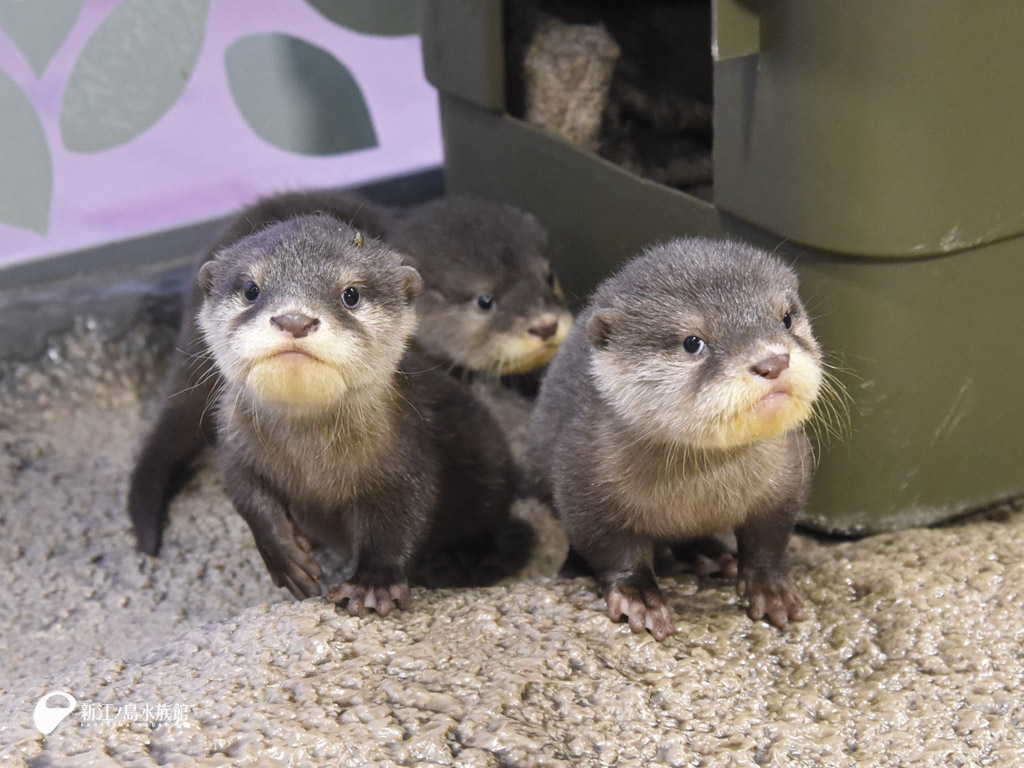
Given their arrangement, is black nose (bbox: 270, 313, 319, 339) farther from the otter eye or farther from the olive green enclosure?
the olive green enclosure

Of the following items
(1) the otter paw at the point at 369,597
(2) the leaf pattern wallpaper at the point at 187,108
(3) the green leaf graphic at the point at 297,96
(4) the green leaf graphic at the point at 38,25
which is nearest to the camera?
(1) the otter paw at the point at 369,597

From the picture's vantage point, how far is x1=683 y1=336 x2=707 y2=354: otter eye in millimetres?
2088

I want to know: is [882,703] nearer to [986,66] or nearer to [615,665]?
[615,665]

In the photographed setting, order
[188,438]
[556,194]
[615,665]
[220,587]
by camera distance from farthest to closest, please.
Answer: [556,194] → [188,438] → [220,587] → [615,665]

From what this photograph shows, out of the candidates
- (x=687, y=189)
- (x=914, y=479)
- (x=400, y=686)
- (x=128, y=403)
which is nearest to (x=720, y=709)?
(x=400, y=686)

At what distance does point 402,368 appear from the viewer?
2.55 metres

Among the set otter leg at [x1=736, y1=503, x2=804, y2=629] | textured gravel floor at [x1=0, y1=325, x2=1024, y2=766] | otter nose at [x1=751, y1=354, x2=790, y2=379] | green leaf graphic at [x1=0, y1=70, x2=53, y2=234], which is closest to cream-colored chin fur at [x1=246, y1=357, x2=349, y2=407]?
textured gravel floor at [x1=0, y1=325, x2=1024, y2=766]

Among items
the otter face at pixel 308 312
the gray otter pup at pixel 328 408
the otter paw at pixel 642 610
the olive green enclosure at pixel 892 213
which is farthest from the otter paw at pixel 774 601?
the otter face at pixel 308 312

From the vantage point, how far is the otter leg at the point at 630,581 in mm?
2273

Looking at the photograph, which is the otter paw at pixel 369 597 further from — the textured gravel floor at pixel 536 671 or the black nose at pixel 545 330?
the black nose at pixel 545 330

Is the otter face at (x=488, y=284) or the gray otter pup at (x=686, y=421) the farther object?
the otter face at (x=488, y=284)

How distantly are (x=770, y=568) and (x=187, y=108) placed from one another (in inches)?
107

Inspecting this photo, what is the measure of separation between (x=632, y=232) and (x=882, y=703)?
4.69 feet

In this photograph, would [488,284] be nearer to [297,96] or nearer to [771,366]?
[297,96]
